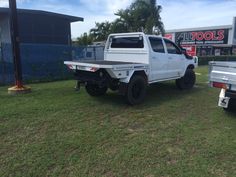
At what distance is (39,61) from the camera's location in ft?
37.6

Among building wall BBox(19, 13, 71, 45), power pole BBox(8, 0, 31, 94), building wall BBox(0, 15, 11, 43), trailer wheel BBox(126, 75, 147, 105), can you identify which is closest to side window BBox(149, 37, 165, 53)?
trailer wheel BBox(126, 75, 147, 105)

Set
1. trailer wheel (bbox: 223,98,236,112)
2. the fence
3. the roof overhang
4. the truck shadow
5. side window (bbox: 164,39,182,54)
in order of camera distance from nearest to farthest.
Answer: trailer wheel (bbox: 223,98,236,112), the truck shadow, side window (bbox: 164,39,182,54), the fence, the roof overhang

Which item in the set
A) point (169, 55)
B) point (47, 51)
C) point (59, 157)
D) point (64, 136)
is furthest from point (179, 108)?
point (47, 51)

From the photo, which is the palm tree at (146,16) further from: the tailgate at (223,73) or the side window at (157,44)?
the tailgate at (223,73)

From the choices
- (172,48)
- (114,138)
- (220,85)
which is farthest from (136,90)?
(114,138)

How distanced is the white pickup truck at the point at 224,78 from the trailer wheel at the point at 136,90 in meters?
1.89

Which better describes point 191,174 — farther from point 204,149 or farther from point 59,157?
point 59,157

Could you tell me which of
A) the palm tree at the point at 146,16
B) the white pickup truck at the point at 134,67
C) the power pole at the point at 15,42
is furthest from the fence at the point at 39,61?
the palm tree at the point at 146,16

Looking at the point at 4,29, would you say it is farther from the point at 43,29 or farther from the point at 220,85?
the point at 220,85

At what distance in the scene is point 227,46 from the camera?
43375 millimetres

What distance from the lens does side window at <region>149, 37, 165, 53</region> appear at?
24.2 ft

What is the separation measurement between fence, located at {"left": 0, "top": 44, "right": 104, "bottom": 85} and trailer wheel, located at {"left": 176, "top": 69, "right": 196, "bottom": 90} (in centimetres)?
576

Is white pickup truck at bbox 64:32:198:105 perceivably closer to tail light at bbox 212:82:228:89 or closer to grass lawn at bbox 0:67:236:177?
grass lawn at bbox 0:67:236:177

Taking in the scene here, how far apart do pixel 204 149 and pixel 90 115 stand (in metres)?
2.70
